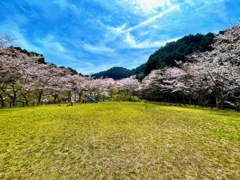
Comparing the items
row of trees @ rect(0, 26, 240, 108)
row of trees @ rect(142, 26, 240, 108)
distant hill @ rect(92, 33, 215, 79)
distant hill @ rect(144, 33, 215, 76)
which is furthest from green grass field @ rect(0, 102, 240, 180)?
distant hill @ rect(144, 33, 215, 76)

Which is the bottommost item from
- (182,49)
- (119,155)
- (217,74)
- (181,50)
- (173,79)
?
(119,155)

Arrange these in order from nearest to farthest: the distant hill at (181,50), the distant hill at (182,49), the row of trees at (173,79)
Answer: the row of trees at (173,79)
the distant hill at (182,49)
the distant hill at (181,50)

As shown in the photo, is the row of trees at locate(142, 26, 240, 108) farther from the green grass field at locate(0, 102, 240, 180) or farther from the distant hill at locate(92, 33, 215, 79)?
the distant hill at locate(92, 33, 215, 79)

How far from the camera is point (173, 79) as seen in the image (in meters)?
24.2

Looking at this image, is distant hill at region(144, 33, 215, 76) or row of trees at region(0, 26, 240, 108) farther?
distant hill at region(144, 33, 215, 76)

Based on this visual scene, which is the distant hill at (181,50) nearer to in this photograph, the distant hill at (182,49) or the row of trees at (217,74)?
the distant hill at (182,49)

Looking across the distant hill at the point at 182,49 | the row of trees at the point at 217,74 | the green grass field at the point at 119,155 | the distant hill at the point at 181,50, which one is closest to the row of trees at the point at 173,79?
the row of trees at the point at 217,74

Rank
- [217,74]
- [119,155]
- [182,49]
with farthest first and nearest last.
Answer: [182,49] < [217,74] < [119,155]

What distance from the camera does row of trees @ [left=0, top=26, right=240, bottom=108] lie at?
13609mm

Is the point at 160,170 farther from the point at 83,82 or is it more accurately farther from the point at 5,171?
the point at 83,82

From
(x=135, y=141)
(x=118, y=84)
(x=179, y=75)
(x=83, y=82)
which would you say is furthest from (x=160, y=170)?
(x=118, y=84)

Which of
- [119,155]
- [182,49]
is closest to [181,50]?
[182,49]

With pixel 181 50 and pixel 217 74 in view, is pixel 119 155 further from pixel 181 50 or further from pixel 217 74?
pixel 181 50

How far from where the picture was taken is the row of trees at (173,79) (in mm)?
13609
